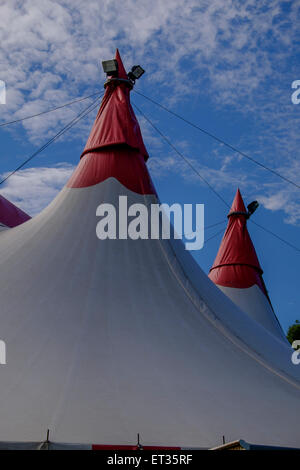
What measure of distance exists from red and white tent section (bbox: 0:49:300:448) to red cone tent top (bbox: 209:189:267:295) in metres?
5.00

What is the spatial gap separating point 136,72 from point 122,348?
213 inches

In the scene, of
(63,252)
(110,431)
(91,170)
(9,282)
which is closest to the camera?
(110,431)

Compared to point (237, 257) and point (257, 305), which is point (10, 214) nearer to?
point (237, 257)

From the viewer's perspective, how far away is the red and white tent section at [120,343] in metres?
4.08

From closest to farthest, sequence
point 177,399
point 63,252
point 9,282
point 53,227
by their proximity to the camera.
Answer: point 177,399, point 9,282, point 63,252, point 53,227

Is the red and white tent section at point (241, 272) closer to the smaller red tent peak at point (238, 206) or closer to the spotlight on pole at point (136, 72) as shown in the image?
the smaller red tent peak at point (238, 206)

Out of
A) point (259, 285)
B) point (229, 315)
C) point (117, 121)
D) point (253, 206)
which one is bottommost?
point (229, 315)

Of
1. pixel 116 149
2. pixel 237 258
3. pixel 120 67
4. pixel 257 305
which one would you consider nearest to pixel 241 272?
pixel 237 258

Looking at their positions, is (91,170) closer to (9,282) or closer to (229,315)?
(9,282)

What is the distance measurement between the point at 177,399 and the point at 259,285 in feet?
25.8

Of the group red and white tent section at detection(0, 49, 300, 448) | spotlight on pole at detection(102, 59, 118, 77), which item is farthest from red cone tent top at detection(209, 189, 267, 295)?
spotlight on pole at detection(102, 59, 118, 77)

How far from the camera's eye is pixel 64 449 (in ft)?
11.7

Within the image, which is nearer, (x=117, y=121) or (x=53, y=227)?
(x=53, y=227)
